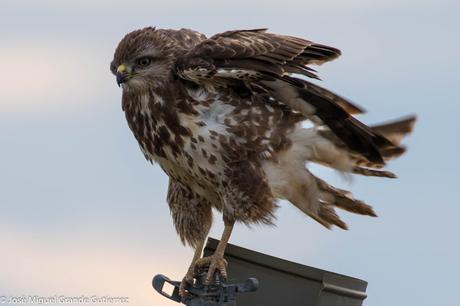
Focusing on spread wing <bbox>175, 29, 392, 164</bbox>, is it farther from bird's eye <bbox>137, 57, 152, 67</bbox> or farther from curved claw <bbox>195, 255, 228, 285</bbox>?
curved claw <bbox>195, 255, 228, 285</bbox>

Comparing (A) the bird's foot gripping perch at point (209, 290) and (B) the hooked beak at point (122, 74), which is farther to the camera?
(B) the hooked beak at point (122, 74)

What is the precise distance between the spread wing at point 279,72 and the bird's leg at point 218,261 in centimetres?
133

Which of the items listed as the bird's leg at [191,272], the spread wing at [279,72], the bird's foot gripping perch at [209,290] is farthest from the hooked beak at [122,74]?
the bird's foot gripping perch at [209,290]

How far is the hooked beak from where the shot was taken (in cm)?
991

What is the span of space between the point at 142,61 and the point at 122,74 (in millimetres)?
224

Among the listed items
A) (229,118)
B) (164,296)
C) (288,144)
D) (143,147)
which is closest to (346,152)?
(288,144)

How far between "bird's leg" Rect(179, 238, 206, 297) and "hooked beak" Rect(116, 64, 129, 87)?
5.54 feet

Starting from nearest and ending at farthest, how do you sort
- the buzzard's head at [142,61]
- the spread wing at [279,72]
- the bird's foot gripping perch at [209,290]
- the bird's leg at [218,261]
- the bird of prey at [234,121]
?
the bird's foot gripping perch at [209,290], the bird's leg at [218,261], the spread wing at [279,72], the bird of prey at [234,121], the buzzard's head at [142,61]

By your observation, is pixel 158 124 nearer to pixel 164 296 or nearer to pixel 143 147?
pixel 143 147

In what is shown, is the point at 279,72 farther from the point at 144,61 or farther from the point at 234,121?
the point at 144,61

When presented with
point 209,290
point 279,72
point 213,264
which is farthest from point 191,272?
point 279,72

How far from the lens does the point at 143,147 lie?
10094mm

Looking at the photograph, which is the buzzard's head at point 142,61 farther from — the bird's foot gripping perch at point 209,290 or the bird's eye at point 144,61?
the bird's foot gripping perch at point 209,290

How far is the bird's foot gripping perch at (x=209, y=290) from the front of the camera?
725 centimetres
